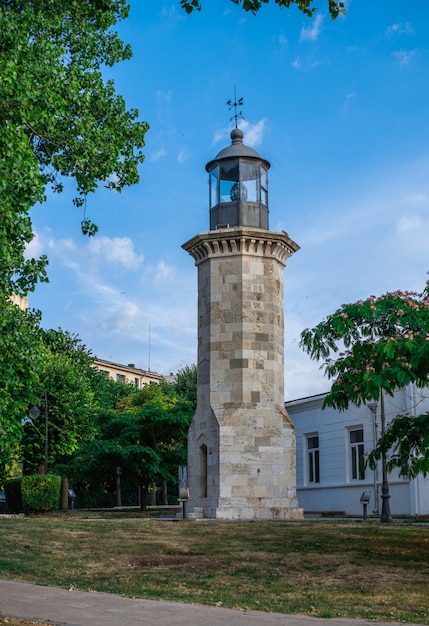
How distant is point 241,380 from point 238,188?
727 centimetres

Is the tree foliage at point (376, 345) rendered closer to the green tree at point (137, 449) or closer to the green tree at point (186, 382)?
the green tree at point (137, 449)

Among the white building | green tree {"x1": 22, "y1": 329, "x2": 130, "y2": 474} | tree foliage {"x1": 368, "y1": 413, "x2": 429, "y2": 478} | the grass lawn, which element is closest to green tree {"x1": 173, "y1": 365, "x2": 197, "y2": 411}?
green tree {"x1": 22, "y1": 329, "x2": 130, "y2": 474}

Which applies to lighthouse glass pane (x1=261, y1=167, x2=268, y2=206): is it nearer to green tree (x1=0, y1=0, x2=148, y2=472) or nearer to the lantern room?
the lantern room

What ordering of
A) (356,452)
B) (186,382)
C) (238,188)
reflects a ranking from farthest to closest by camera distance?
1. (186,382)
2. (356,452)
3. (238,188)

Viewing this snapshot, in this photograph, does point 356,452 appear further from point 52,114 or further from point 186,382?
point 186,382

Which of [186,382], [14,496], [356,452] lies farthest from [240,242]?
[186,382]

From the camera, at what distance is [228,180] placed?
2867cm

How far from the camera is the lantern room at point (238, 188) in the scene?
28.1 metres

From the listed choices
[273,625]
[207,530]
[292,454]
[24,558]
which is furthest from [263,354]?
[273,625]

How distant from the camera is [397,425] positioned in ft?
45.3

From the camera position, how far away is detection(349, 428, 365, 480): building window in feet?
102

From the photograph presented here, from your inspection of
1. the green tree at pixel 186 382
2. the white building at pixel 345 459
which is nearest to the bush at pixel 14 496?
the white building at pixel 345 459

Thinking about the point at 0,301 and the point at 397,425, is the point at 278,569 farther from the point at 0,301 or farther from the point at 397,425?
the point at 0,301

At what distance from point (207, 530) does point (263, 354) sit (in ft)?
27.2
